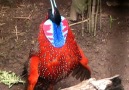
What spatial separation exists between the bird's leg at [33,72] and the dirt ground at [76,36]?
1.61ft

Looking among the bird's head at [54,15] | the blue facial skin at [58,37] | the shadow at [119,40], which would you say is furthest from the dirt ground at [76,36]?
the bird's head at [54,15]

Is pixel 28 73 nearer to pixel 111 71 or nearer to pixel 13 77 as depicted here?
pixel 13 77

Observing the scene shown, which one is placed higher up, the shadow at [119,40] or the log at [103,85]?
the shadow at [119,40]

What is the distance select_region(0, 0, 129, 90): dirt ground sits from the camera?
3.54 metres

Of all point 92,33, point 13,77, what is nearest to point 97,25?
point 92,33

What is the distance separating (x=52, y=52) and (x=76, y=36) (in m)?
1.20

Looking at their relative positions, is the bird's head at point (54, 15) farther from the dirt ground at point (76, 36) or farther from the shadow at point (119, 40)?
the shadow at point (119, 40)

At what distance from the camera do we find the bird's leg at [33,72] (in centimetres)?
287

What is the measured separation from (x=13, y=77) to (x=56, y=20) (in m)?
0.86

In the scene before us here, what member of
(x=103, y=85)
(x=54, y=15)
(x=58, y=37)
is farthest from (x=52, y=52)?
(x=103, y=85)

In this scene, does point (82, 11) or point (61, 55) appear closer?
point (61, 55)

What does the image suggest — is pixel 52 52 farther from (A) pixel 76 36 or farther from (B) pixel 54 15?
(A) pixel 76 36

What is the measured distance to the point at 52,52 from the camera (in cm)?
288

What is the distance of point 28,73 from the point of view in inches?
116
